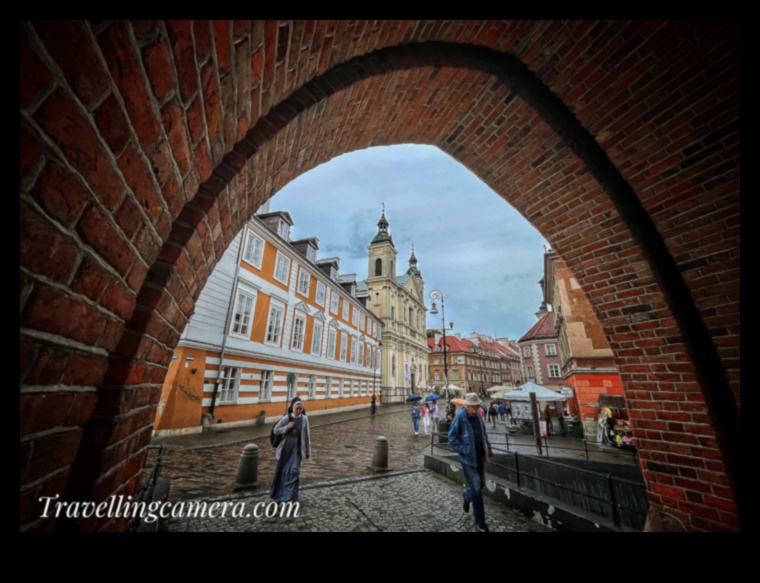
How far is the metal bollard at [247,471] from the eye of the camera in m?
5.66

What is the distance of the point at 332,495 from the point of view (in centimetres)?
556

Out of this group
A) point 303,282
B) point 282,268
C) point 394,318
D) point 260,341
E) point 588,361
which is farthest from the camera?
→ point 394,318

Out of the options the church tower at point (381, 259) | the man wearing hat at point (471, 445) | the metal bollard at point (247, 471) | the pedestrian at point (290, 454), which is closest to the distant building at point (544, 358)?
the church tower at point (381, 259)

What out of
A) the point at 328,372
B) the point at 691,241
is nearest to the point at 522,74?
the point at 691,241

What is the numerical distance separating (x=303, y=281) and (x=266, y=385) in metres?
6.51

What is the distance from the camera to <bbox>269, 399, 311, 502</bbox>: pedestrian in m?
5.06

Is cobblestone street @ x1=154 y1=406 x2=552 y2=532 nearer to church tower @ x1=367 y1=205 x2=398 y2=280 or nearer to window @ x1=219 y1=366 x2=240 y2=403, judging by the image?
window @ x1=219 y1=366 x2=240 y2=403

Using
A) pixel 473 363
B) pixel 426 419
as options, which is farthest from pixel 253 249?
pixel 473 363

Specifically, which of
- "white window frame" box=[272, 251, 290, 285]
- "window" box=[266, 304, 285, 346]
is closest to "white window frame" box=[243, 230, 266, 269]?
"white window frame" box=[272, 251, 290, 285]

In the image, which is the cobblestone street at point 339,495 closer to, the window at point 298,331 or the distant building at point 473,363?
the window at point 298,331

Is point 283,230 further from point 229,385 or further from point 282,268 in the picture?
point 229,385

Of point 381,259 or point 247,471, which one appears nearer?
point 247,471

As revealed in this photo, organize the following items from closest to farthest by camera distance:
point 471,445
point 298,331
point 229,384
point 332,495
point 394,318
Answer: point 471,445
point 332,495
point 229,384
point 298,331
point 394,318

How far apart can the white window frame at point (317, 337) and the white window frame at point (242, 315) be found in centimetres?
587
